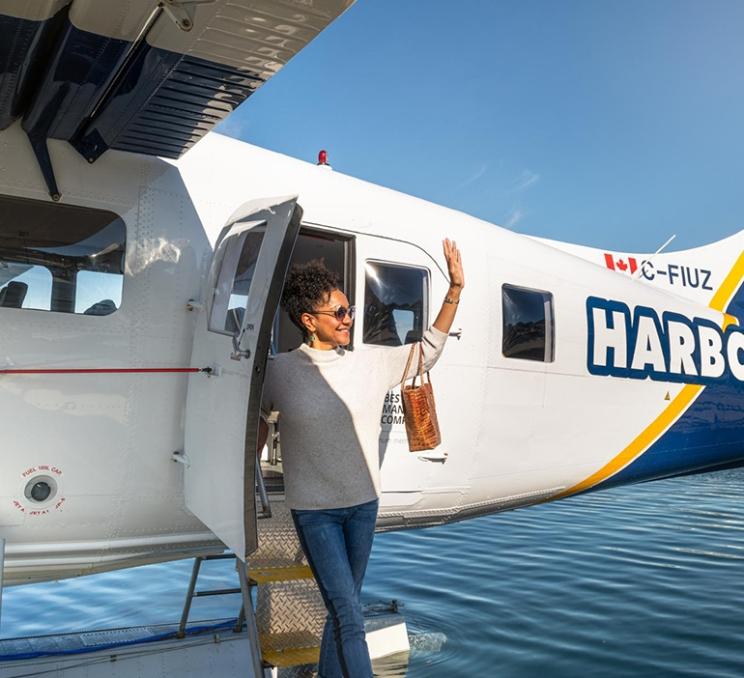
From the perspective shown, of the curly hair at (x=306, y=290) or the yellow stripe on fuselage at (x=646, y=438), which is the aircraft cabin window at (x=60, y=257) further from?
the yellow stripe on fuselage at (x=646, y=438)

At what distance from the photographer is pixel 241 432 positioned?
9.78 feet

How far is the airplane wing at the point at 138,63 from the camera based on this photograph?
265cm

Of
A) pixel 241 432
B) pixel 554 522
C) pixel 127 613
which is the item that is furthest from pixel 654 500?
pixel 241 432

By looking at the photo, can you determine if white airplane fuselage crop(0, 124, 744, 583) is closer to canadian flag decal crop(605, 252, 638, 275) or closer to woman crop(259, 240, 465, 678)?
canadian flag decal crop(605, 252, 638, 275)

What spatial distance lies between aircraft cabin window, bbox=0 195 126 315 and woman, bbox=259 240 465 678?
1.04 m

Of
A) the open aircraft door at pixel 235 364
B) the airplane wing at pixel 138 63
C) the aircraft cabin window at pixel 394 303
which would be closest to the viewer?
the airplane wing at pixel 138 63

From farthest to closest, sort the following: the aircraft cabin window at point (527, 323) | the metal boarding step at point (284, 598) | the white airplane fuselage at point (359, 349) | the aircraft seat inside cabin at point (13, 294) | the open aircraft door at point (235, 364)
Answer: the aircraft cabin window at point (527, 323), the metal boarding step at point (284, 598), the white airplane fuselage at point (359, 349), the aircraft seat inside cabin at point (13, 294), the open aircraft door at point (235, 364)

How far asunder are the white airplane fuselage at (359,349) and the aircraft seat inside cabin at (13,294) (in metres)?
0.04

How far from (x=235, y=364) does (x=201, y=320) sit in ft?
2.13

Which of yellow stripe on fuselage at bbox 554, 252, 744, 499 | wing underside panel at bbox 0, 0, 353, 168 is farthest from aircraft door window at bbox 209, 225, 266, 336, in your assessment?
yellow stripe on fuselage at bbox 554, 252, 744, 499

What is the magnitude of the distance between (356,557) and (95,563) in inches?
61.9

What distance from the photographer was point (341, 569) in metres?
2.94

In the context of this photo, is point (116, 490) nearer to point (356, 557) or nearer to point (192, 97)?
point (356, 557)

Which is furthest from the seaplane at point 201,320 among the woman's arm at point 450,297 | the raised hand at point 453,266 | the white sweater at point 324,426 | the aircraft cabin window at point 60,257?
the raised hand at point 453,266
